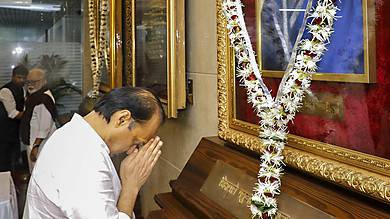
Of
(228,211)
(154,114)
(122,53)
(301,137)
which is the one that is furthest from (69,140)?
(122,53)

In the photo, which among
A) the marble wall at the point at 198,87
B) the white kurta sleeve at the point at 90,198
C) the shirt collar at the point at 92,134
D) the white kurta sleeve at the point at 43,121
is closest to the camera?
the white kurta sleeve at the point at 90,198

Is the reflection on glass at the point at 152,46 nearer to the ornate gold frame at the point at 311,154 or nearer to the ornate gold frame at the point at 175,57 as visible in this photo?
the ornate gold frame at the point at 175,57

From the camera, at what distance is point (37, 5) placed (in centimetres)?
425

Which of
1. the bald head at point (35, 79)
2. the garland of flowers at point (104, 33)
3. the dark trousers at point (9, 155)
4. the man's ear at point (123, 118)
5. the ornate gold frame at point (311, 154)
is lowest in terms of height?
the dark trousers at point (9, 155)

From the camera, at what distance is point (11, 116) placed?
4.12 m

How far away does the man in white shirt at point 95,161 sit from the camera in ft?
3.71

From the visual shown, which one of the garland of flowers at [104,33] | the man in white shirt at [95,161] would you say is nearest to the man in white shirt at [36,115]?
the garland of flowers at [104,33]

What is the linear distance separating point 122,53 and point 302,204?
2.04 metres

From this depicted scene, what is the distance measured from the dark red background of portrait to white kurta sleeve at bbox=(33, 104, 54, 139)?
3.14 meters

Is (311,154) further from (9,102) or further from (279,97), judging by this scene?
(9,102)

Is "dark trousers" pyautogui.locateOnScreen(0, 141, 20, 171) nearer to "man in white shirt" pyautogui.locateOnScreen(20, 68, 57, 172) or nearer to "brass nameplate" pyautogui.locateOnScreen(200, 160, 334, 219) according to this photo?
"man in white shirt" pyautogui.locateOnScreen(20, 68, 57, 172)

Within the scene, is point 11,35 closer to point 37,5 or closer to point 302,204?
point 37,5

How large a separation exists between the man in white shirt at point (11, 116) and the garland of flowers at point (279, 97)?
11.3 ft

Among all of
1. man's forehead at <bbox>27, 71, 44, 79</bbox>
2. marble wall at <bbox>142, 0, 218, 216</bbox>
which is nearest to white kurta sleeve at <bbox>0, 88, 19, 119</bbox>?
man's forehead at <bbox>27, 71, 44, 79</bbox>
